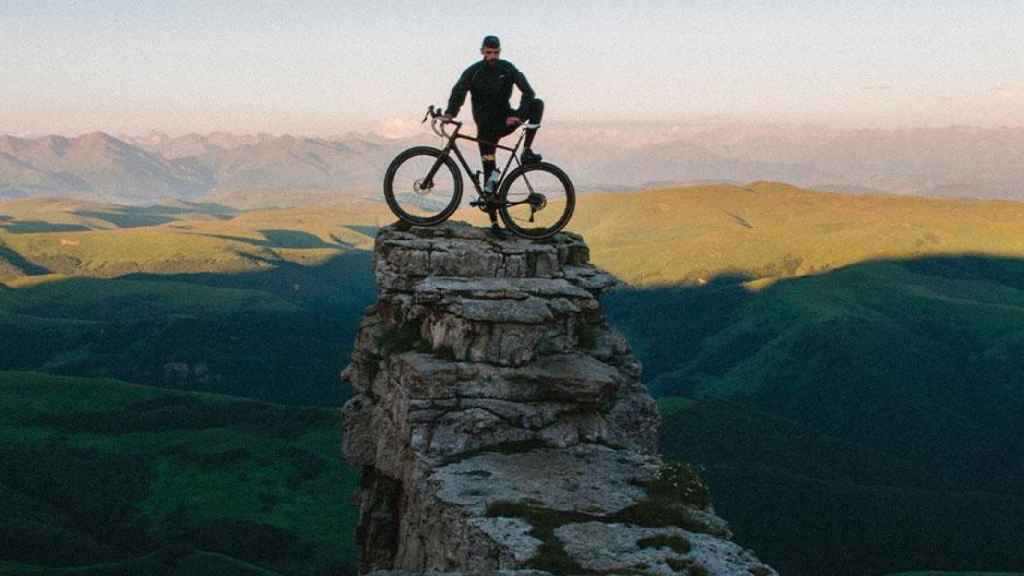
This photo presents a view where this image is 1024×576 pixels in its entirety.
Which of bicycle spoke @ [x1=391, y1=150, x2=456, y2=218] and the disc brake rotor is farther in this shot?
the disc brake rotor

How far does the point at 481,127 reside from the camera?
35.0m

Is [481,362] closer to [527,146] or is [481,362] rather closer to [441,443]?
[441,443]

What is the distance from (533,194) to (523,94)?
3.84m

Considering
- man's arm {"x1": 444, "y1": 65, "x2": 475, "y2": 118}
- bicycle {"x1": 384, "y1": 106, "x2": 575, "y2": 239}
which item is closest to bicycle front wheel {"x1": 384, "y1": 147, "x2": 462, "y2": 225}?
bicycle {"x1": 384, "y1": 106, "x2": 575, "y2": 239}

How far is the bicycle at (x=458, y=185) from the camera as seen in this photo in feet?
116

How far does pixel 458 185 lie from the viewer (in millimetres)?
35531

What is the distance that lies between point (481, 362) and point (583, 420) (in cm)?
377

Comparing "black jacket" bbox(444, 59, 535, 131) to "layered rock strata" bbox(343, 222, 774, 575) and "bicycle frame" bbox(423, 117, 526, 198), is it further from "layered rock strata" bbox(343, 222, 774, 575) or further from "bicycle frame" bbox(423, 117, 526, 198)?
"layered rock strata" bbox(343, 222, 774, 575)

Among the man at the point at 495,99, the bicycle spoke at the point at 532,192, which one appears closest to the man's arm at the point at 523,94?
the man at the point at 495,99

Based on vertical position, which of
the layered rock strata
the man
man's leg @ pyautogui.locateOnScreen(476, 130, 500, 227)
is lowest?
the layered rock strata

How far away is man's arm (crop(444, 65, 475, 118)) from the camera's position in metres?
34.2

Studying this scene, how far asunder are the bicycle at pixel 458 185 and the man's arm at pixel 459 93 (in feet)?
1.15

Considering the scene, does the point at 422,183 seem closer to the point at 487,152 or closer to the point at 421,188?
the point at 421,188

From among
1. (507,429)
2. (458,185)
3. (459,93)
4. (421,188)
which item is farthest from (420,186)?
(507,429)
